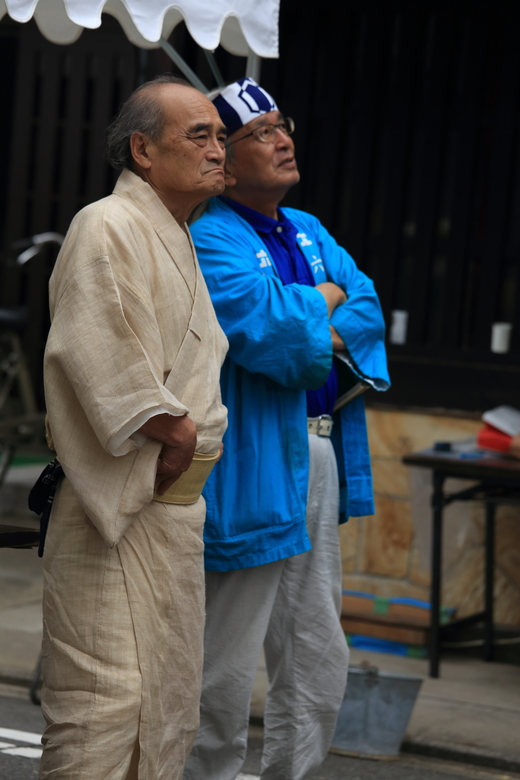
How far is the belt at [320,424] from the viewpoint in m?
3.15

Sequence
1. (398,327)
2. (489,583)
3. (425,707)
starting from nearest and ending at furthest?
(425,707) < (489,583) < (398,327)

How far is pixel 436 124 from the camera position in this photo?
5.41 meters

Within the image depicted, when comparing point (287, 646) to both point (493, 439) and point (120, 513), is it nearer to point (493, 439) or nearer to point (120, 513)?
point (120, 513)

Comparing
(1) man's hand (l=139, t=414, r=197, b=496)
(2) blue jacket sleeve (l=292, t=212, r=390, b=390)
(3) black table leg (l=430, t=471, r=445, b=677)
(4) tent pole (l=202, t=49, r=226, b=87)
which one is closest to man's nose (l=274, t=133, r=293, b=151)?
(2) blue jacket sleeve (l=292, t=212, r=390, b=390)

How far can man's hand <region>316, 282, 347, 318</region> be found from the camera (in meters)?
3.06

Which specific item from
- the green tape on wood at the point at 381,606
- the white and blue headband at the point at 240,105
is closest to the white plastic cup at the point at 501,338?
the green tape on wood at the point at 381,606

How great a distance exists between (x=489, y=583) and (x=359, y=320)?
97.5 inches

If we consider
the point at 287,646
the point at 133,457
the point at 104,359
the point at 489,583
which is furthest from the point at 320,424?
the point at 489,583

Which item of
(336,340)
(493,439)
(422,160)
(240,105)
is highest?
(240,105)

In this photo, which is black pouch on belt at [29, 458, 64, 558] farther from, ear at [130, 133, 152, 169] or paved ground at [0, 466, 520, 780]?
paved ground at [0, 466, 520, 780]

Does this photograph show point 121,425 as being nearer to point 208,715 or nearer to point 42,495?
point 42,495

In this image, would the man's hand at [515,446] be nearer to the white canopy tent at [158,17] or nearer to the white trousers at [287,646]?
the white trousers at [287,646]

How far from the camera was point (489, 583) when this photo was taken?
5.11 meters

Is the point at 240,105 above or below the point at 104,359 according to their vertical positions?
above
